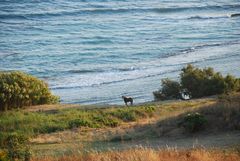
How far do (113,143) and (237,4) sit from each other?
83851 millimetres

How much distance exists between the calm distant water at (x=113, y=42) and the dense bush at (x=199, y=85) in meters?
3.46

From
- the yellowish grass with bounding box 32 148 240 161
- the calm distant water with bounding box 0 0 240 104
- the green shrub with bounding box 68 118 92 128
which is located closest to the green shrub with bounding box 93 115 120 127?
the green shrub with bounding box 68 118 92 128

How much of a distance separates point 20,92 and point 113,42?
35920mm

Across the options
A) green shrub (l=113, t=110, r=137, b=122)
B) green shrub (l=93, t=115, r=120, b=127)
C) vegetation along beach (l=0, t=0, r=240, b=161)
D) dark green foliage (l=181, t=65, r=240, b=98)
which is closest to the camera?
vegetation along beach (l=0, t=0, r=240, b=161)

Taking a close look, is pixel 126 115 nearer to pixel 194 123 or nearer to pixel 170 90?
pixel 194 123

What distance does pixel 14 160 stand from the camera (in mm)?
14219

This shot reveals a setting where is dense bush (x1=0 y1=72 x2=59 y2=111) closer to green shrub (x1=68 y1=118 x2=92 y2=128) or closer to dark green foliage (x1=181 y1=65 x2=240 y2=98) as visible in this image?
green shrub (x1=68 y1=118 x2=92 y2=128)

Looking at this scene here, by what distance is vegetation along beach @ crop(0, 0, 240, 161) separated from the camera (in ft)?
66.6

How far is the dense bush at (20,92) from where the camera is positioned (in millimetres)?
30734

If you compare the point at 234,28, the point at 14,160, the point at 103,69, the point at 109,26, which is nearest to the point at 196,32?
the point at 234,28

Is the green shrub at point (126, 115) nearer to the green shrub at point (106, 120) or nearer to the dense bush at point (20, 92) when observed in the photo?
the green shrub at point (106, 120)

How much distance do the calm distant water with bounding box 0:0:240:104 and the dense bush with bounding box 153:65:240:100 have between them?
3.46 meters

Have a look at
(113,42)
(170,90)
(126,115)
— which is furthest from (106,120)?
(113,42)

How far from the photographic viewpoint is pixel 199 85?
34.8 meters
